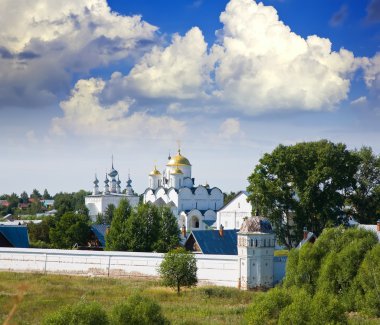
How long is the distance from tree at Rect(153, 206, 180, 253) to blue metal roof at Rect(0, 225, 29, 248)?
907cm

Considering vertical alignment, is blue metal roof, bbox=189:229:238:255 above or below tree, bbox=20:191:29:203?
below

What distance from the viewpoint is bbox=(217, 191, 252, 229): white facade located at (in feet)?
194

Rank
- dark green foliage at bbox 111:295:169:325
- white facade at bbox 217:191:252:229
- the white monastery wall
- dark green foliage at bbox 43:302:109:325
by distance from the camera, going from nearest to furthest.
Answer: dark green foliage at bbox 43:302:109:325 < dark green foliage at bbox 111:295:169:325 < the white monastery wall < white facade at bbox 217:191:252:229

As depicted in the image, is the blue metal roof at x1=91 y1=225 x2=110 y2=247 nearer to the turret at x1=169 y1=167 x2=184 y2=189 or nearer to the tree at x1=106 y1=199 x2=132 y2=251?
the tree at x1=106 y1=199 x2=132 y2=251

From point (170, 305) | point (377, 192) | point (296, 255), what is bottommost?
point (170, 305)

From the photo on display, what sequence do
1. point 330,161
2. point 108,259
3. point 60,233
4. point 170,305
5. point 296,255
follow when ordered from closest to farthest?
point 170,305 < point 296,255 < point 108,259 < point 330,161 < point 60,233

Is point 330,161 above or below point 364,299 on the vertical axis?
above

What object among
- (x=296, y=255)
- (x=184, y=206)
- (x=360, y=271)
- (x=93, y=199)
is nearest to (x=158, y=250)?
(x=296, y=255)

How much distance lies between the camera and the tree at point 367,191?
4472cm

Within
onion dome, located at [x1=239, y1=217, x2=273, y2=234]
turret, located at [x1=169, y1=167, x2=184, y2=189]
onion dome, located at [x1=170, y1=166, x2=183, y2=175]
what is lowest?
onion dome, located at [x1=239, y1=217, x2=273, y2=234]

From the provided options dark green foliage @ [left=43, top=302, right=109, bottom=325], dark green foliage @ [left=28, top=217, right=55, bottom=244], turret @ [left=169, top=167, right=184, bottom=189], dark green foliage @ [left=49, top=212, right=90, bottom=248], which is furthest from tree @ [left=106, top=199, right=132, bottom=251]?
turret @ [left=169, top=167, right=184, bottom=189]

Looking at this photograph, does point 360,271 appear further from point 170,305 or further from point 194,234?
point 194,234

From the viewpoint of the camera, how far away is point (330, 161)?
129 ft

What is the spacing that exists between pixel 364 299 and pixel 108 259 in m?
14.7
